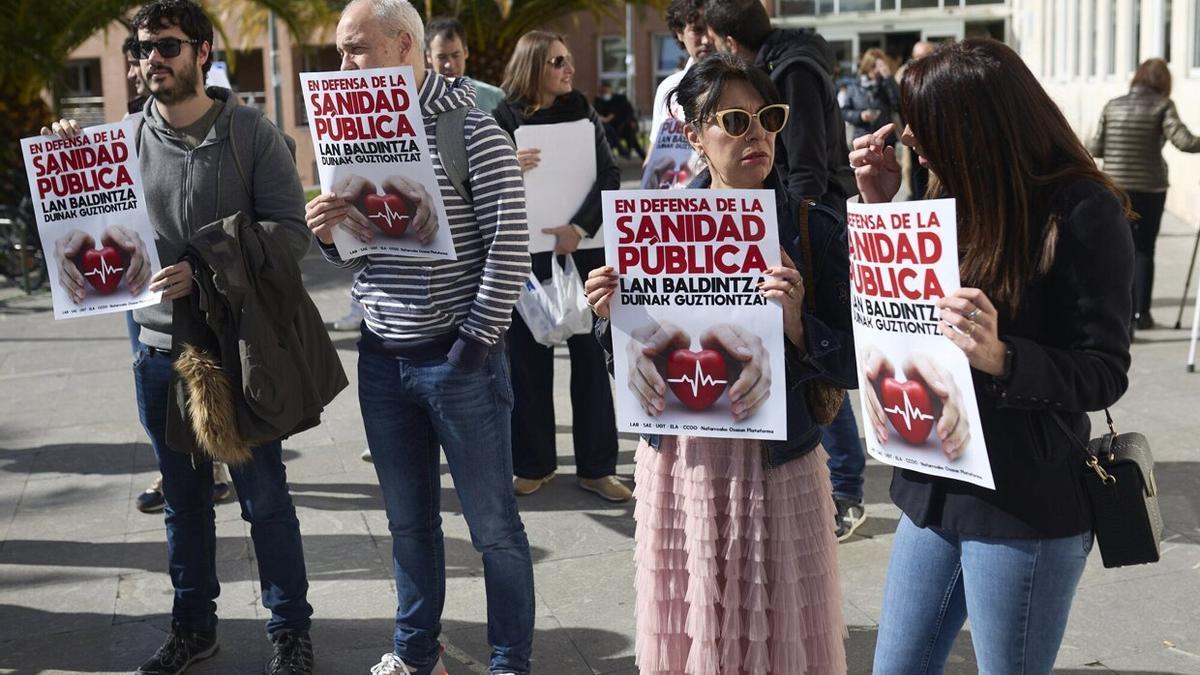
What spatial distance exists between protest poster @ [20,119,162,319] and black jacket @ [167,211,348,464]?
0.56 feet

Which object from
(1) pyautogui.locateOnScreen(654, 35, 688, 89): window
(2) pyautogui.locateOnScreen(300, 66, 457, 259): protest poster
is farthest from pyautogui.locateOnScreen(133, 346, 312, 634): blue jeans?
(1) pyautogui.locateOnScreen(654, 35, 688, 89): window

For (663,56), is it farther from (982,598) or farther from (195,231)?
(982,598)

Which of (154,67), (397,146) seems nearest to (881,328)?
(397,146)

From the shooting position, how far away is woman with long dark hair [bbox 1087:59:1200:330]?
30.9 ft

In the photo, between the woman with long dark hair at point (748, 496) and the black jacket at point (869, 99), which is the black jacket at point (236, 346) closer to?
the woman with long dark hair at point (748, 496)

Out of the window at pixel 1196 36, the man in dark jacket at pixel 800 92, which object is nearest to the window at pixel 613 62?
the window at pixel 1196 36

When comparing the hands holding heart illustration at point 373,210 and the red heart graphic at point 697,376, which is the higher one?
the hands holding heart illustration at point 373,210

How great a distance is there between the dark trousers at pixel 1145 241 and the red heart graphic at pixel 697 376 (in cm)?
677

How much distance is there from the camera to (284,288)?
153 inches

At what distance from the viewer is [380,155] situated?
11.9ft

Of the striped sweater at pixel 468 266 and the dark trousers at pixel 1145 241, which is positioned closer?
the striped sweater at pixel 468 266

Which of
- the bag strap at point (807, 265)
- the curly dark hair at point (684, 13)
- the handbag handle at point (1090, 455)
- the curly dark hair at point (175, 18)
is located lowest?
the handbag handle at point (1090, 455)

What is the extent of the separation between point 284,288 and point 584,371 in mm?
2220

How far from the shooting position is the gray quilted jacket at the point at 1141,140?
9.45 meters
